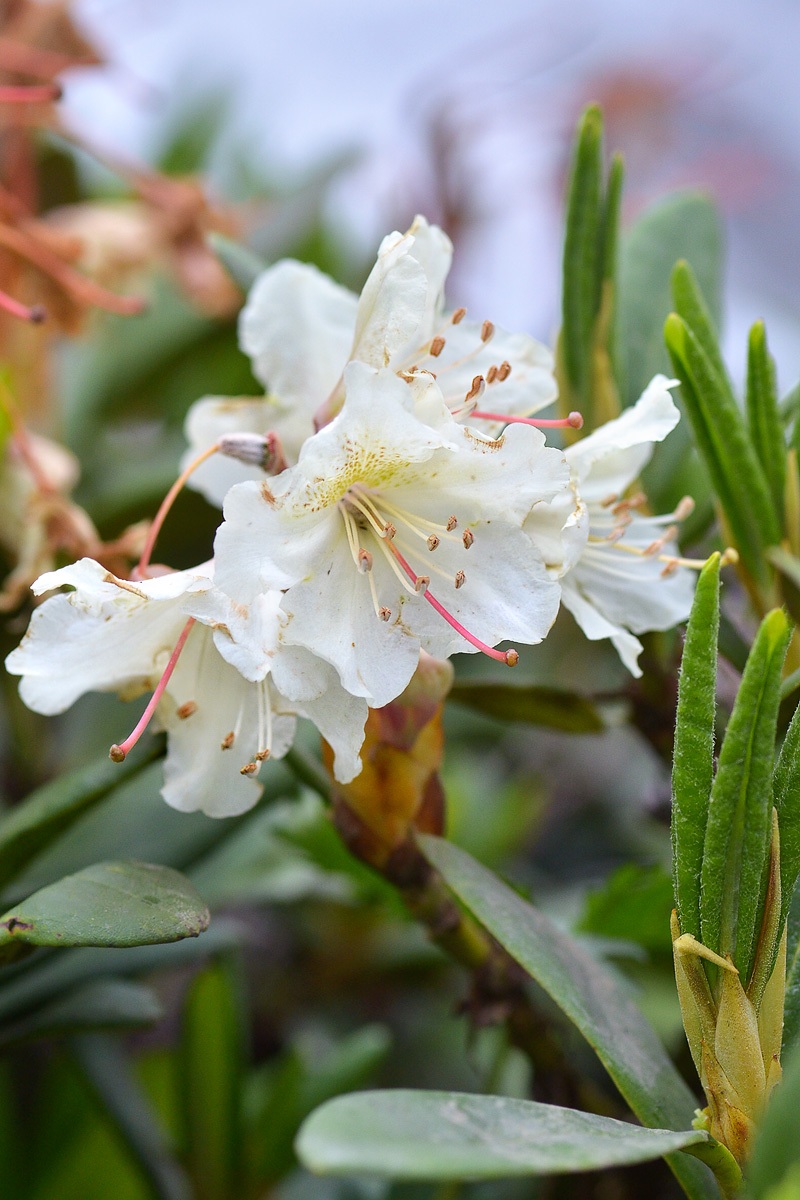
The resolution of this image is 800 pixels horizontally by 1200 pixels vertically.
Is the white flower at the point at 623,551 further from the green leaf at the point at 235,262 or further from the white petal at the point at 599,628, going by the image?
the green leaf at the point at 235,262

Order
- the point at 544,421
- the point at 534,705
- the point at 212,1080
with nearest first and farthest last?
1. the point at 544,421
2. the point at 534,705
3. the point at 212,1080

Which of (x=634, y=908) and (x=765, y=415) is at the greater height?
(x=765, y=415)

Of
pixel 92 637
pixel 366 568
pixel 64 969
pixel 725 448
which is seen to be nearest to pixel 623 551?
pixel 725 448

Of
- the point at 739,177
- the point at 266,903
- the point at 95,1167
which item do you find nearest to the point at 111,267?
the point at 266,903

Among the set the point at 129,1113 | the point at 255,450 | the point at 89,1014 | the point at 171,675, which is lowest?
the point at 129,1113

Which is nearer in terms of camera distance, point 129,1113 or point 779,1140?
point 779,1140

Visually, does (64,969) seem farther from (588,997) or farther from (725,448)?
(725,448)

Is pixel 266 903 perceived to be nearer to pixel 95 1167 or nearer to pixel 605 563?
pixel 95 1167
